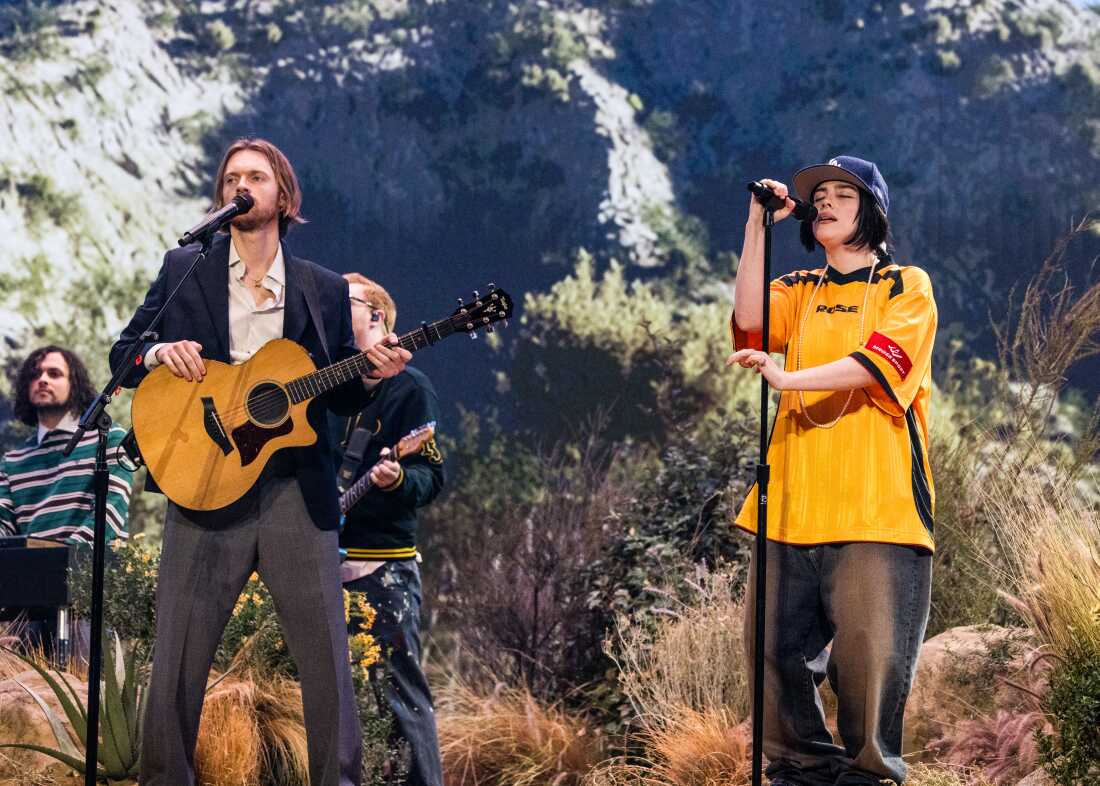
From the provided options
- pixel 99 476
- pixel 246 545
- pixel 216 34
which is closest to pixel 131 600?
pixel 99 476

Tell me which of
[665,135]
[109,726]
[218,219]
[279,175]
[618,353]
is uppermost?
[665,135]

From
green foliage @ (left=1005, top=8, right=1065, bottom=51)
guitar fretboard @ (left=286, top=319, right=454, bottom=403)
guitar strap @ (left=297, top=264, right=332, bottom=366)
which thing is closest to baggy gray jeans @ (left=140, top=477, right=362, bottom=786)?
guitar fretboard @ (left=286, top=319, right=454, bottom=403)

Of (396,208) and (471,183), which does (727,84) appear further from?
(396,208)

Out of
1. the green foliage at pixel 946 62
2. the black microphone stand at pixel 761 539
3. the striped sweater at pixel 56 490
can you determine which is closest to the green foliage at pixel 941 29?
the green foliage at pixel 946 62

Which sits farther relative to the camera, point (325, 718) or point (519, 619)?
point (519, 619)

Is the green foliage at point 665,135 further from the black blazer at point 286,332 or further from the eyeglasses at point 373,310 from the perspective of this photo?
the black blazer at point 286,332

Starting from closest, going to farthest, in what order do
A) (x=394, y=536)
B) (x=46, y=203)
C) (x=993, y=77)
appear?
(x=394, y=536), (x=46, y=203), (x=993, y=77)

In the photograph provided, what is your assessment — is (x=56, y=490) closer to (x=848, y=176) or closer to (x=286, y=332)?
(x=286, y=332)

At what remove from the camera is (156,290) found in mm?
3451

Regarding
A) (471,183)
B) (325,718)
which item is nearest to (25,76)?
(471,183)

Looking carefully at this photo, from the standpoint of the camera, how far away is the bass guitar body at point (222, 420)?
3.28 metres

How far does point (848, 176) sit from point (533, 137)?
9140 mm

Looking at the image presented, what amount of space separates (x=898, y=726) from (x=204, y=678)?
176cm

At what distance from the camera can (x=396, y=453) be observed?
4.62 metres
